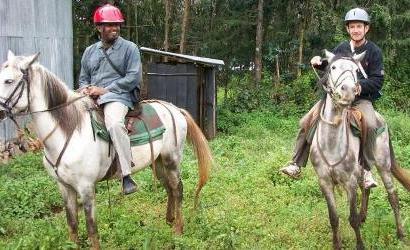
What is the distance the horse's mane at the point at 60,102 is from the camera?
4980 millimetres

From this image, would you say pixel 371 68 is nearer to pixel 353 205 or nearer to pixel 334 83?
pixel 334 83

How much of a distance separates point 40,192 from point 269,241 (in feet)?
12.4

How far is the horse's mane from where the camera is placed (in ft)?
16.3

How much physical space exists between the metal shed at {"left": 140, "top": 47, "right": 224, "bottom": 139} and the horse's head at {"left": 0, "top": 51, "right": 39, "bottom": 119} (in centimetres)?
936

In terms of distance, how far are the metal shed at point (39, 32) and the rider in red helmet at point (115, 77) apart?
605cm

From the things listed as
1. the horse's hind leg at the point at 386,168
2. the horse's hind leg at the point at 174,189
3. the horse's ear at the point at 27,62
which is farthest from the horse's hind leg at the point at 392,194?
the horse's ear at the point at 27,62

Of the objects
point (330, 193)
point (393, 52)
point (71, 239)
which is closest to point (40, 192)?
point (71, 239)

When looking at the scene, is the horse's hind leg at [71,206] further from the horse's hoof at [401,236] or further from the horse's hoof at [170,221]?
the horse's hoof at [401,236]

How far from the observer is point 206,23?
2392 centimetres

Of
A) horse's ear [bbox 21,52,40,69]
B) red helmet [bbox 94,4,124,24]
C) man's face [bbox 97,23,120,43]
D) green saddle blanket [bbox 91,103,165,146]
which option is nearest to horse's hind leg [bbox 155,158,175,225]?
green saddle blanket [bbox 91,103,165,146]

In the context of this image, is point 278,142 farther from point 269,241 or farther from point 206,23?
point 206,23

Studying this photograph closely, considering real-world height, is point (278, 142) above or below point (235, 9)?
below

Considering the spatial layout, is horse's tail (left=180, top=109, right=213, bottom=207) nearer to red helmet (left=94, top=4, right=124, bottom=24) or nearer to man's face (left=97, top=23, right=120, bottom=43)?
man's face (left=97, top=23, right=120, bottom=43)

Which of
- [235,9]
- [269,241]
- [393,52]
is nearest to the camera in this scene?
[269,241]
